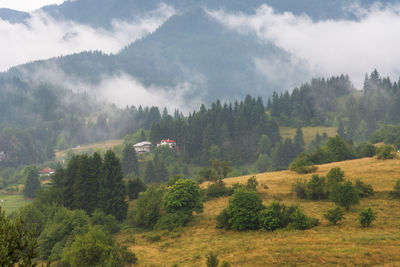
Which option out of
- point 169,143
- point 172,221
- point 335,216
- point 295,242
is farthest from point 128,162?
point 295,242

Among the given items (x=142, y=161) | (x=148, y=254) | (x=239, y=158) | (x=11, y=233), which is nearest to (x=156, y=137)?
(x=142, y=161)

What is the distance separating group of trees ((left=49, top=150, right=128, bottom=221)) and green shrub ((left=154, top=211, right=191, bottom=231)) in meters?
12.0

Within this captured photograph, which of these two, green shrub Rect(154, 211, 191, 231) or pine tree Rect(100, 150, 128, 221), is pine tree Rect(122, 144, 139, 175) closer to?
pine tree Rect(100, 150, 128, 221)

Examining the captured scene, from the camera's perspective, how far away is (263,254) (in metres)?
28.8

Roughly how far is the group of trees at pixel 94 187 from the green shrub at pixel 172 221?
12.0 m

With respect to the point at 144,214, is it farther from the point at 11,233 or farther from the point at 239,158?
the point at 239,158

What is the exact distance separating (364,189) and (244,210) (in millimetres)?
21549

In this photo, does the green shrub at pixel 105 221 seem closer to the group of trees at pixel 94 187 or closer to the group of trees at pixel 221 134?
the group of trees at pixel 94 187

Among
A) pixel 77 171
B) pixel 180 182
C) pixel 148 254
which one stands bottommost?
pixel 148 254

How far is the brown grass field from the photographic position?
26.3 meters

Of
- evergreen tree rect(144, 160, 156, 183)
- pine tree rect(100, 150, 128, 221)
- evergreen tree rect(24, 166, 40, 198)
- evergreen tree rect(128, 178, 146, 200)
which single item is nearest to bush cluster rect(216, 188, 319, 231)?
pine tree rect(100, 150, 128, 221)

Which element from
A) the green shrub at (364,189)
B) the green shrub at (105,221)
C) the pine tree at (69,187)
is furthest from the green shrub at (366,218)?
the pine tree at (69,187)

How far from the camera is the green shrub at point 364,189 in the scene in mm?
47250

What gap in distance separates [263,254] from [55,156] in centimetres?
19816
